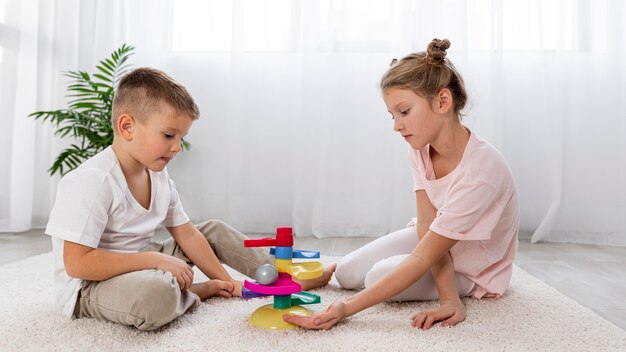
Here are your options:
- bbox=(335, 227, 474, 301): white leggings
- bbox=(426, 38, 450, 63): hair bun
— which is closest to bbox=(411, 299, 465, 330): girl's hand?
bbox=(335, 227, 474, 301): white leggings

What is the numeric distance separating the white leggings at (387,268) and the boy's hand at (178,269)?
441 millimetres

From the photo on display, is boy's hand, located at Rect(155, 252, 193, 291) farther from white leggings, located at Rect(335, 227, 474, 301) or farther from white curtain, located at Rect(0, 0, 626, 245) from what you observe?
white curtain, located at Rect(0, 0, 626, 245)

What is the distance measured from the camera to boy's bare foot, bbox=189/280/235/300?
140 centimetres

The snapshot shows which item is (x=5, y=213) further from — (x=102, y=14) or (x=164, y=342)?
(x=164, y=342)

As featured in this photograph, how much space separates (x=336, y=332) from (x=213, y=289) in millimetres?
405

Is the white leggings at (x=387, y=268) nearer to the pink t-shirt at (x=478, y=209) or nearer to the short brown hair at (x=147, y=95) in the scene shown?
the pink t-shirt at (x=478, y=209)

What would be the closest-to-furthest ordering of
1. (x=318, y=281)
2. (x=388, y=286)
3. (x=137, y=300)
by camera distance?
(x=137, y=300)
(x=388, y=286)
(x=318, y=281)

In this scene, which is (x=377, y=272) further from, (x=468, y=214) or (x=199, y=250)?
(x=199, y=250)

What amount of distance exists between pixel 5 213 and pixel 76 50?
88 centimetres

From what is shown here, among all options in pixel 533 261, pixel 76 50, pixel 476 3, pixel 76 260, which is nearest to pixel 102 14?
pixel 76 50

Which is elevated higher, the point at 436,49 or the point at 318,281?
the point at 436,49

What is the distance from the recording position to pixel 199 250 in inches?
58.1

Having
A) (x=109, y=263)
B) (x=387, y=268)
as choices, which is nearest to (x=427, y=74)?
(x=387, y=268)

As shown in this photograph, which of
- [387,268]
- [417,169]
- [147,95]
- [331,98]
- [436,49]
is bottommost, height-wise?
[387,268]
